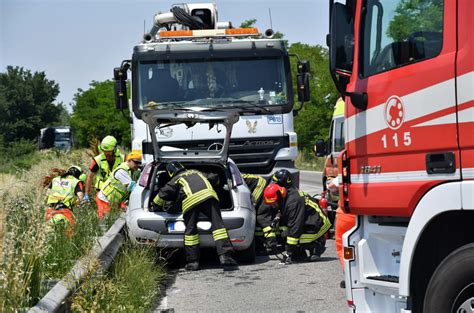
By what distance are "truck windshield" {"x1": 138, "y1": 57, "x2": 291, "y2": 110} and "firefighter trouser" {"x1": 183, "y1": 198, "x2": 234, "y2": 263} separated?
3.53 m

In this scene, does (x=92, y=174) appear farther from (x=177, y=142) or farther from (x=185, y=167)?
(x=185, y=167)

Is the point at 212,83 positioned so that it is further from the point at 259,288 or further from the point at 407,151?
the point at 407,151

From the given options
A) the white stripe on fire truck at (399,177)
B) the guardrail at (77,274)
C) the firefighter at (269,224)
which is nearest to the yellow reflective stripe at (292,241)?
the firefighter at (269,224)

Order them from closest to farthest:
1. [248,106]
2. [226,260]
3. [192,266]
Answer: [226,260], [192,266], [248,106]

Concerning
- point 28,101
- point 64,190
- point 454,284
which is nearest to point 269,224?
point 64,190

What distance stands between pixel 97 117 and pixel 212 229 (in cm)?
4804

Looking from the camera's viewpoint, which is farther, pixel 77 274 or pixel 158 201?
pixel 158 201

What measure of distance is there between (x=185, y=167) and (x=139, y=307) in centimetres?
418

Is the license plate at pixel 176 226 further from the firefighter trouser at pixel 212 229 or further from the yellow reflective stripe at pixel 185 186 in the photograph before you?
the yellow reflective stripe at pixel 185 186

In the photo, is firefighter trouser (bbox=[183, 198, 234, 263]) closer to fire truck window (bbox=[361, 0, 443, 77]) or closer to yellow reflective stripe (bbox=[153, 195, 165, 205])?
yellow reflective stripe (bbox=[153, 195, 165, 205])

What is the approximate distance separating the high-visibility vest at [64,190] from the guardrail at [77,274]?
1809 mm

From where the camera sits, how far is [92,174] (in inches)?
592

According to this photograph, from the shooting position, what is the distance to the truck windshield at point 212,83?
47.4ft

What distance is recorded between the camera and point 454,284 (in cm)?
517
